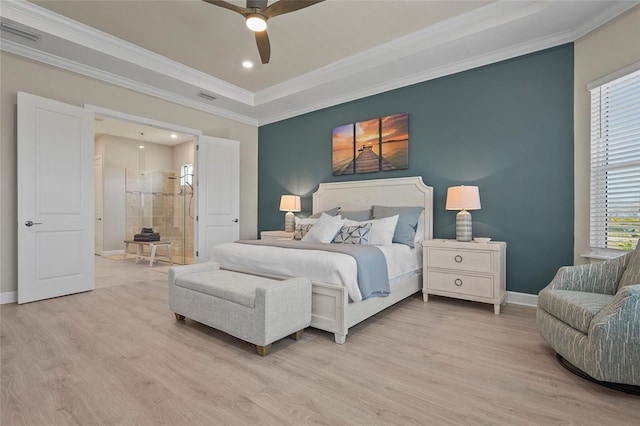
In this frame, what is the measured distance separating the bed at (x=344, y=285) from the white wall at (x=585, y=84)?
146 cm

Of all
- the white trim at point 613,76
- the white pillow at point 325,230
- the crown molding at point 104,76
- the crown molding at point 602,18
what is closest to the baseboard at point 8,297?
the crown molding at point 104,76

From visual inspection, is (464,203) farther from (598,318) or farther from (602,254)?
(598,318)

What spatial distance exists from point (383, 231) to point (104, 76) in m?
4.11

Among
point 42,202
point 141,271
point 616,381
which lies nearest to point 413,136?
point 616,381

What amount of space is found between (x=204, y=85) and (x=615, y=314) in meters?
5.04

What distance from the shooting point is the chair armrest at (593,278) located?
225 centimetres

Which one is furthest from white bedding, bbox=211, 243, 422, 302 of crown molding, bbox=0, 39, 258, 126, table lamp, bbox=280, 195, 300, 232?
crown molding, bbox=0, 39, 258, 126

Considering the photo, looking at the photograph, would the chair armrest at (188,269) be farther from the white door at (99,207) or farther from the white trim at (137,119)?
the white door at (99,207)

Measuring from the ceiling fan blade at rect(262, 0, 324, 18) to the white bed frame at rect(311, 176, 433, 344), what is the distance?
2.20 m

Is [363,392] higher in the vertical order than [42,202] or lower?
lower

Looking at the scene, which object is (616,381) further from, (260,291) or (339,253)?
(260,291)

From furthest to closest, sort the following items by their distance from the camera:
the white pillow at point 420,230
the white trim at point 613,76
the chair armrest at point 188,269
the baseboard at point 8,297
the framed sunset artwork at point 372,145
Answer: the framed sunset artwork at point 372,145
the white pillow at point 420,230
the baseboard at point 8,297
the chair armrest at point 188,269
the white trim at point 613,76

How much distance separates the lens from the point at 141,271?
545 centimetres

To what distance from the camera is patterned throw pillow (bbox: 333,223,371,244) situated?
3381 mm
